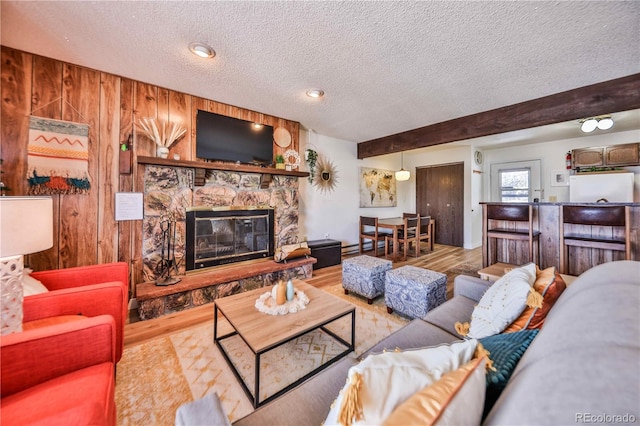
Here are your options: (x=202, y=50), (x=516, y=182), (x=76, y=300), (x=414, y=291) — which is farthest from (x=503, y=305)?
(x=516, y=182)

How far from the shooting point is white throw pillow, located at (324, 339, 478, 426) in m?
0.53

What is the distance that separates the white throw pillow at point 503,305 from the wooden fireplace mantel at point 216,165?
279 cm

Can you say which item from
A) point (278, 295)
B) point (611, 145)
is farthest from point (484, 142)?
point (278, 295)

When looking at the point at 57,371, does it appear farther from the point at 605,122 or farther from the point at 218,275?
the point at 605,122

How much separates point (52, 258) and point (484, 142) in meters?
7.01

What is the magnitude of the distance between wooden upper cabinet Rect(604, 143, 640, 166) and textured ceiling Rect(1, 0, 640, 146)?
3.29 meters

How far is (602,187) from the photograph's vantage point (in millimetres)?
4434

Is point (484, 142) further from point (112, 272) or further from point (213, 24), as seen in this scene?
point (112, 272)

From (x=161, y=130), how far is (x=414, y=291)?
3.15 m

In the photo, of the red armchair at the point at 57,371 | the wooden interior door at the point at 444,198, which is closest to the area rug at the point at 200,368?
the red armchair at the point at 57,371

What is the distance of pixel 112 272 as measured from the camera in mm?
1918

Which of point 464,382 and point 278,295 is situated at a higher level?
point 464,382

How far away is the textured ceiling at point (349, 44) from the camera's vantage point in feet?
5.12

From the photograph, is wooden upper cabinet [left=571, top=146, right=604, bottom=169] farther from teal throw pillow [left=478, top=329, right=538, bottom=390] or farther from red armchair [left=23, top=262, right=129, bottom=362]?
red armchair [left=23, top=262, right=129, bottom=362]
